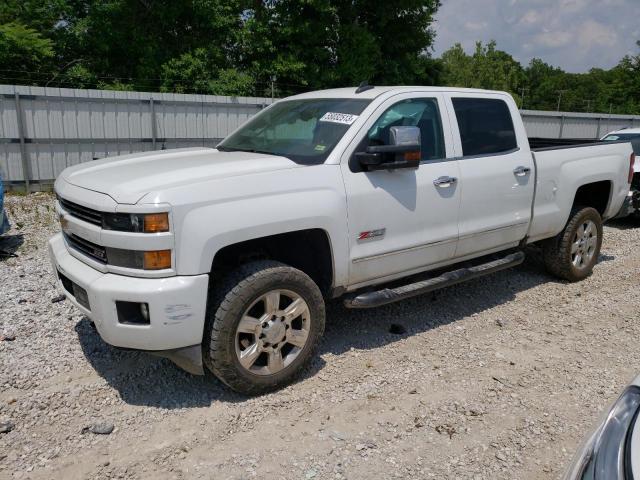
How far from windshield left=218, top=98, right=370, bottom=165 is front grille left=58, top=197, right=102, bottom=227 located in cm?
135

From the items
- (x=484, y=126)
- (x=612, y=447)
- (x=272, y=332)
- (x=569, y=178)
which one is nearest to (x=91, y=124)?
(x=484, y=126)

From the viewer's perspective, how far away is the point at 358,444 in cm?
327

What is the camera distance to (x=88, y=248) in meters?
3.60

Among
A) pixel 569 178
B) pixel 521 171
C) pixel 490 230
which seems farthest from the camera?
pixel 569 178

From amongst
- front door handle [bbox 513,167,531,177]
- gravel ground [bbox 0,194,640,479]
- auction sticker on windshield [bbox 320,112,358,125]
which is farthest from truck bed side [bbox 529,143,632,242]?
auction sticker on windshield [bbox 320,112,358,125]

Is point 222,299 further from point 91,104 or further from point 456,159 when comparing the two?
point 91,104

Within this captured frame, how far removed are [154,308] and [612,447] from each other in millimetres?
2348

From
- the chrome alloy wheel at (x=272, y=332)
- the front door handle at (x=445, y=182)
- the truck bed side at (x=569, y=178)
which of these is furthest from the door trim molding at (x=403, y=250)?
the truck bed side at (x=569, y=178)

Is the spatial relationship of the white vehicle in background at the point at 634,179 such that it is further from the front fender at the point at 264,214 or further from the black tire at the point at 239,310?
the black tire at the point at 239,310

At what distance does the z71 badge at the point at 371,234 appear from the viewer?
4.02 metres

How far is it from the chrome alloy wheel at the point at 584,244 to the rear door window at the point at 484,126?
1.62m

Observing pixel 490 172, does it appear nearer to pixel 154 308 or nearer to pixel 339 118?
pixel 339 118

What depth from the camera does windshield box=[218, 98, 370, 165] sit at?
4.08 meters

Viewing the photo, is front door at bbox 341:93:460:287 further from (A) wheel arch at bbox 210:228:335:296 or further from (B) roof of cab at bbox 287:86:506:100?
(A) wheel arch at bbox 210:228:335:296
